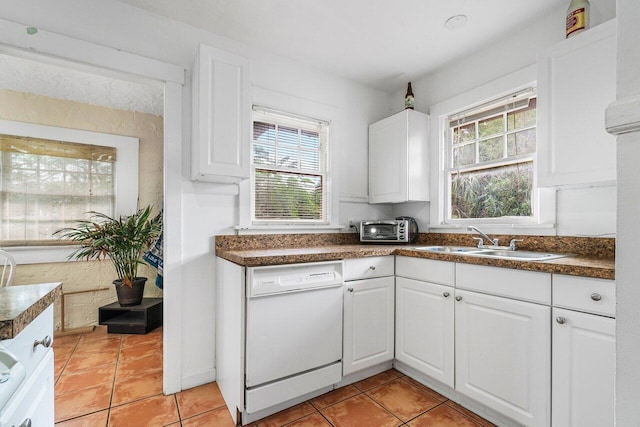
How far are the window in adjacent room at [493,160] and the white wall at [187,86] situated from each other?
124cm

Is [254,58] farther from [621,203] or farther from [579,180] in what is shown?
[621,203]

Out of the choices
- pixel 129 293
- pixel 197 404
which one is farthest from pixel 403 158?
pixel 129 293

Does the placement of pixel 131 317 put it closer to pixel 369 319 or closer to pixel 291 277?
pixel 291 277

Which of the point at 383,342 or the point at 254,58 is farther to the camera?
the point at 254,58

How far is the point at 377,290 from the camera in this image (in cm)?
216

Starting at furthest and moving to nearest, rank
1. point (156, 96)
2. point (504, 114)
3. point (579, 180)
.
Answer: point (156, 96)
point (504, 114)
point (579, 180)

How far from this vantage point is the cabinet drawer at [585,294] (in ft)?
4.16

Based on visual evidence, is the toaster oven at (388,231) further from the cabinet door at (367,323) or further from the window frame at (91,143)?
the window frame at (91,143)

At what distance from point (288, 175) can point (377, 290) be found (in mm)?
1220

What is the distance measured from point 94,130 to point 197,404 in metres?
2.97

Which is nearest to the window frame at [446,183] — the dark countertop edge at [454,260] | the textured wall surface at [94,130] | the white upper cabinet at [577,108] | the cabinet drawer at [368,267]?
the white upper cabinet at [577,108]

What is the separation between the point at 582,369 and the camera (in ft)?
4.37

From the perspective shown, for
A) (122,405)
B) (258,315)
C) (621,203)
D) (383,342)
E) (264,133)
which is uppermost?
(264,133)

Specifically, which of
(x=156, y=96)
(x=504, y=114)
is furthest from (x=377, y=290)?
(x=156, y=96)
